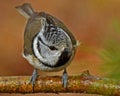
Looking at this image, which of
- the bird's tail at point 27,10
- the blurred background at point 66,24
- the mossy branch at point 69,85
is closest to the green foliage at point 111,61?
the mossy branch at point 69,85

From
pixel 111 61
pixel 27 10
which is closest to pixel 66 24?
pixel 27 10

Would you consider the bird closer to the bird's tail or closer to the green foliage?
the green foliage

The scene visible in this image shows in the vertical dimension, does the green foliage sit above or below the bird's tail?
below

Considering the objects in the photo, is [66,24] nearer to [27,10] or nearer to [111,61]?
[27,10]

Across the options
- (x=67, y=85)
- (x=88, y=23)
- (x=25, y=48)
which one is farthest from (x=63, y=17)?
(x=67, y=85)

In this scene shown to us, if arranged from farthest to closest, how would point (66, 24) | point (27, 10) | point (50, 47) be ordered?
point (66, 24) < point (27, 10) < point (50, 47)

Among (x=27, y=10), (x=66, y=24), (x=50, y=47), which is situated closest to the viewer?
(x=50, y=47)

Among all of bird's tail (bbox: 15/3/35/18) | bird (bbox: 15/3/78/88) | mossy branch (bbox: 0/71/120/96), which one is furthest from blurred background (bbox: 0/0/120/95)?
mossy branch (bbox: 0/71/120/96)

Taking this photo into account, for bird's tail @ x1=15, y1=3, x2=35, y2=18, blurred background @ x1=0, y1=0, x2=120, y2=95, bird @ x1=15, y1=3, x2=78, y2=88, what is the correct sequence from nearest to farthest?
1. bird @ x1=15, y1=3, x2=78, y2=88
2. bird's tail @ x1=15, y1=3, x2=35, y2=18
3. blurred background @ x1=0, y1=0, x2=120, y2=95

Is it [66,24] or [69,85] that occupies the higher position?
[66,24]
